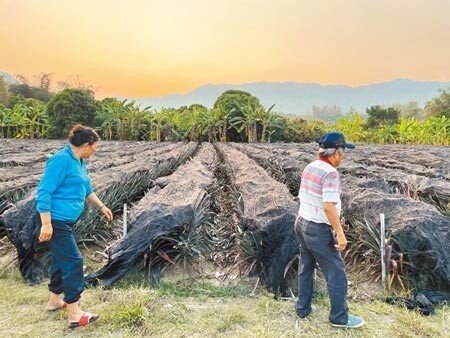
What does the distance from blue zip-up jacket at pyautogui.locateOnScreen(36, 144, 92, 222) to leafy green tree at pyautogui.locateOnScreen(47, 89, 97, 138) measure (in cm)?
3236

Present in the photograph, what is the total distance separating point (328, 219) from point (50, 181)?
2041mm

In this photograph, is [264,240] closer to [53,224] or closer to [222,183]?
[53,224]

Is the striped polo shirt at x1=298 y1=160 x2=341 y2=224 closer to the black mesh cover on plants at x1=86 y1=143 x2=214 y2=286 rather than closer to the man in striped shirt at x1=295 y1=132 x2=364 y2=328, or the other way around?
the man in striped shirt at x1=295 y1=132 x2=364 y2=328

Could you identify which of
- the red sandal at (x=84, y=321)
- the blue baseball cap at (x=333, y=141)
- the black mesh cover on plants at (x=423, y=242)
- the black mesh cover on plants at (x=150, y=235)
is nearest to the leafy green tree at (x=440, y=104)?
the black mesh cover on plants at (x=423, y=242)

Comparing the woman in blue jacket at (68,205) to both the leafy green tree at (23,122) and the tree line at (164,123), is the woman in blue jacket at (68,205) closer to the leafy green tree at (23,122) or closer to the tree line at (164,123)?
the tree line at (164,123)

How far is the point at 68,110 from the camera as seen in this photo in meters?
33.9

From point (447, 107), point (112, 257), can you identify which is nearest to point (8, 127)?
point (112, 257)

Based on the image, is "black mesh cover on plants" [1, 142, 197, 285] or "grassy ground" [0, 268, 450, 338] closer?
"grassy ground" [0, 268, 450, 338]

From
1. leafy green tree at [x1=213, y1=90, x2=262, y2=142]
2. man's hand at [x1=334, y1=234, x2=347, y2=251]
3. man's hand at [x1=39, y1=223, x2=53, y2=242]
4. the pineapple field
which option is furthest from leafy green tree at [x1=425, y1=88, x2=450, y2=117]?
man's hand at [x1=39, y1=223, x2=53, y2=242]

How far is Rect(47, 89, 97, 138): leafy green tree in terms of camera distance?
1332 inches

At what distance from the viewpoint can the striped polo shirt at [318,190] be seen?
9.29ft

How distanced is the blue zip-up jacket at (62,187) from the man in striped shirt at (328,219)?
69.1 inches

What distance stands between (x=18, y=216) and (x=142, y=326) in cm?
222

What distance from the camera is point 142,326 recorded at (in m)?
3.03
